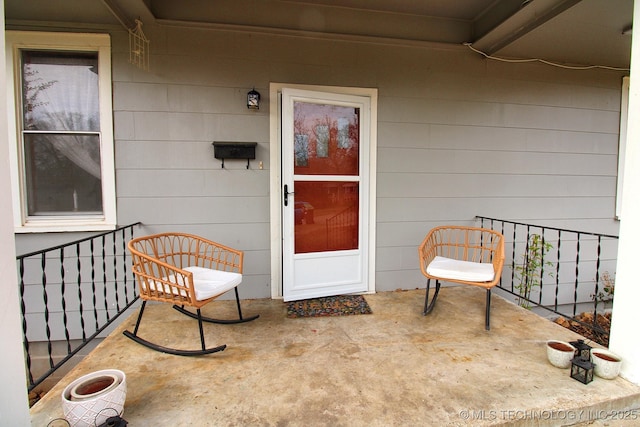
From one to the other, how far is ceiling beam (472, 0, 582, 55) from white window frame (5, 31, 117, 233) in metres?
3.39

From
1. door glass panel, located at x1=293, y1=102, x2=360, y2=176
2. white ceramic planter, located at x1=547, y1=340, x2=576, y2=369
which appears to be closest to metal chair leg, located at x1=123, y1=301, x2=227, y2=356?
door glass panel, located at x1=293, y1=102, x2=360, y2=176

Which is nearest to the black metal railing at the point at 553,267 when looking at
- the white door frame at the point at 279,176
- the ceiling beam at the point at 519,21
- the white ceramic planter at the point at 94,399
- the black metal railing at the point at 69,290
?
the white door frame at the point at 279,176

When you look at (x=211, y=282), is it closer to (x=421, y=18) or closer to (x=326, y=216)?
(x=326, y=216)

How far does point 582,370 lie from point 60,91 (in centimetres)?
425

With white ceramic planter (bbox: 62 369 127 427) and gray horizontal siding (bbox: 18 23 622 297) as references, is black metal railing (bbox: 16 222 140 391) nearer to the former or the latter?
→ gray horizontal siding (bbox: 18 23 622 297)

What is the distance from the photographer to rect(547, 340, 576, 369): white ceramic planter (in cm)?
196

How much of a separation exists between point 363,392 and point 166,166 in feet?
7.84

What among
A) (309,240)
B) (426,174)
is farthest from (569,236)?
(309,240)

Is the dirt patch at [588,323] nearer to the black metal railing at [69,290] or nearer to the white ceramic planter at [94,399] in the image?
the white ceramic planter at [94,399]

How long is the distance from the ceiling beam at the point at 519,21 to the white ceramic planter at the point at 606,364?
96.5 inches

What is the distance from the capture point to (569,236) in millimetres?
3830

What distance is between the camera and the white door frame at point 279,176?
9.83 ft

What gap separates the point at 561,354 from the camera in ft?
6.44

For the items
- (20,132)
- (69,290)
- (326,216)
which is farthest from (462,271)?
(20,132)
